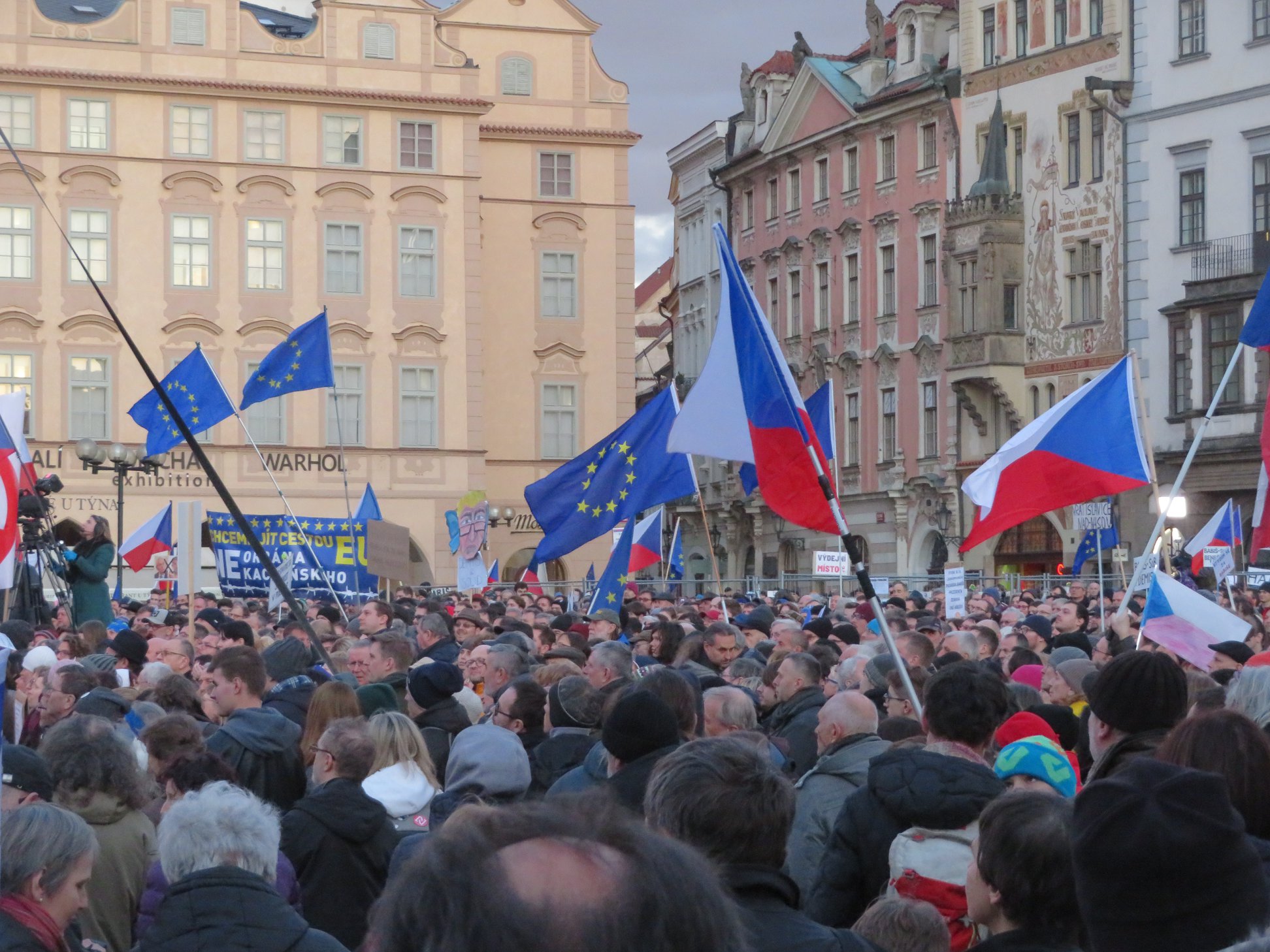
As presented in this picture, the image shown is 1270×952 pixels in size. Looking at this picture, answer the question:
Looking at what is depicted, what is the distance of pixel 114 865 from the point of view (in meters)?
5.58

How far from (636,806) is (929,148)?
43837mm

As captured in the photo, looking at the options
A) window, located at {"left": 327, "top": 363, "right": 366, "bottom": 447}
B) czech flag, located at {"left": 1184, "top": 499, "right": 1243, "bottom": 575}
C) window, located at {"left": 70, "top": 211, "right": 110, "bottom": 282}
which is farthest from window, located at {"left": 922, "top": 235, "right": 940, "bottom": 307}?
czech flag, located at {"left": 1184, "top": 499, "right": 1243, "bottom": 575}

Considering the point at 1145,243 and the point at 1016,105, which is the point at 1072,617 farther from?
the point at 1016,105

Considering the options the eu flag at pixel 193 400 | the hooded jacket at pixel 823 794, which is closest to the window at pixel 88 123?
the eu flag at pixel 193 400

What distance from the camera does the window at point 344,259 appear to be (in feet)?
155

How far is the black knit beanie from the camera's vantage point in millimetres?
5633

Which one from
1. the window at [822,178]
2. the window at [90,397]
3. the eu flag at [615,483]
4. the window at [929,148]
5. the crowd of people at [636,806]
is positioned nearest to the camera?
the crowd of people at [636,806]

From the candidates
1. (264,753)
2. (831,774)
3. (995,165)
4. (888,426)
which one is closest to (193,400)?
(264,753)

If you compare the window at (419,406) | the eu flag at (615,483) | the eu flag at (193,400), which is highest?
the window at (419,406)

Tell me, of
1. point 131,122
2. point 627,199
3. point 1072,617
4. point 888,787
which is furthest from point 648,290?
point 888,787

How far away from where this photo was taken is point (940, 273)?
46875 millimetres

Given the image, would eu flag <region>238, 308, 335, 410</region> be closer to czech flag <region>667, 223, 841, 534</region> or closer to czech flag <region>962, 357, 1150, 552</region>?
czech flag <region>962, 357, 1150, 552</region>

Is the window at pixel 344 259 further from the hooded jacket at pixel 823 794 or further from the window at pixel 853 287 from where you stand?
the hooded jacket at pixel 823 794

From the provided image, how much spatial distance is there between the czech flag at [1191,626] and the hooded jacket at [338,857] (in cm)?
492
